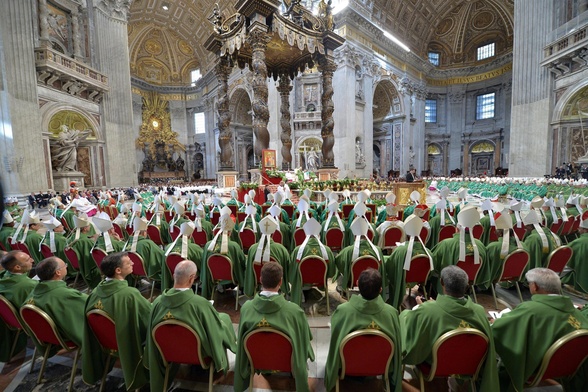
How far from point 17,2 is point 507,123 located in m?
38.4

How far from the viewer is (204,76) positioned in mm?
28078

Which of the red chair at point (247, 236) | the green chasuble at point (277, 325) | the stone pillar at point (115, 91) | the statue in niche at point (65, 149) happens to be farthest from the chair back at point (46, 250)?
the stone pillar at point (115, 91)

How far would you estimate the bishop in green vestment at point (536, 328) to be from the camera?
5.67 feet

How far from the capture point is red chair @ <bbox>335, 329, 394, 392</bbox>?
1714mm

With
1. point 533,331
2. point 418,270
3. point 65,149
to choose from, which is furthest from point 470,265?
point 65,149

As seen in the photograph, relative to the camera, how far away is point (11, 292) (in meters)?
2.38

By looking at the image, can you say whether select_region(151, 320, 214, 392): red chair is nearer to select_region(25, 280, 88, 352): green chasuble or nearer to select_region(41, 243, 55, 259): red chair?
select_region(25, 280, 88, 352): green chasuble

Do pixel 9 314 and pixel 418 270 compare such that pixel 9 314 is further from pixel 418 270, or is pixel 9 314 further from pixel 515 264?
pixel 515 264

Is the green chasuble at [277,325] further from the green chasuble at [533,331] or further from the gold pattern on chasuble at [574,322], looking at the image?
the gold pattern on chasuble at [574,322]

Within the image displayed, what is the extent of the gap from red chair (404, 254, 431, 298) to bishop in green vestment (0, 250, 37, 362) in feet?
13.0

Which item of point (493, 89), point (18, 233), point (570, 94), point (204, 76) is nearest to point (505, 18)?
point (493, 89)

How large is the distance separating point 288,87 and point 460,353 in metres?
13.0

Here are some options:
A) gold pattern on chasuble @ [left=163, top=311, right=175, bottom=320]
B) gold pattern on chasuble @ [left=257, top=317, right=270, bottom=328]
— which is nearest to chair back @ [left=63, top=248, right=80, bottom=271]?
gold pattern on chasuble @ [left=163, top=311, right=175, bottom=320]

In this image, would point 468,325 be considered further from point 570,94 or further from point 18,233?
point 570,94
